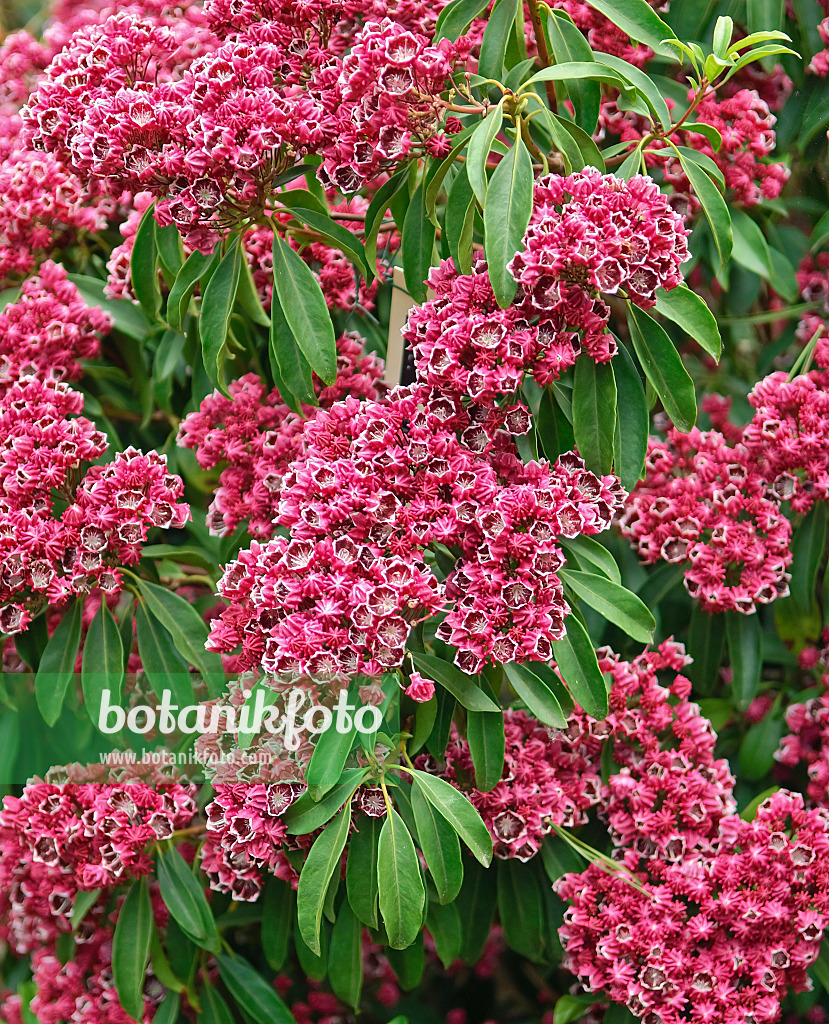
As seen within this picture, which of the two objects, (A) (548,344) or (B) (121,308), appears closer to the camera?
(A) (548,344)

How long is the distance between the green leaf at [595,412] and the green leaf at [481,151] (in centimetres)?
23

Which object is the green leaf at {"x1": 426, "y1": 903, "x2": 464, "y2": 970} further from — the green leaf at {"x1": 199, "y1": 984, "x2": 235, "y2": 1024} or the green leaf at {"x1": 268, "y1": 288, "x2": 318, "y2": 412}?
the green leaf at {"x1": 268, "y1": 288, "x2": 318, "y2": 412}

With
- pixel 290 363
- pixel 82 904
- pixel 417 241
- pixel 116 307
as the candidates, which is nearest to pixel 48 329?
pixel 116 307

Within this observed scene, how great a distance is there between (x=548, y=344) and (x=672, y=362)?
176 mm

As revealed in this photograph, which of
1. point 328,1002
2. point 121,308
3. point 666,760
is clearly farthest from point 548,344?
point 328,1002

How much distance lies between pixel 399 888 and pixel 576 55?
3.38 feet

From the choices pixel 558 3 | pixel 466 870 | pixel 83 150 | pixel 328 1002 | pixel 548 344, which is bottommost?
pixel 328 1002

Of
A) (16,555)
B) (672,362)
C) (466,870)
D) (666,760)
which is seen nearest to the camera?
(672,362)

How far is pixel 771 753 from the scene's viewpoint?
1.58m

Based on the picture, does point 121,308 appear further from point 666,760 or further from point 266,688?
point 666,760

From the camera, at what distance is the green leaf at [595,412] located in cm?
114

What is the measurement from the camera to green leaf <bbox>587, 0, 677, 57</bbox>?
1221mm

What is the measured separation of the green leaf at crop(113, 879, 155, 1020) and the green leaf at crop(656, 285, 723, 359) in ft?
3.57

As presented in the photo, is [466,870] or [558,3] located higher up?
[558,3]
